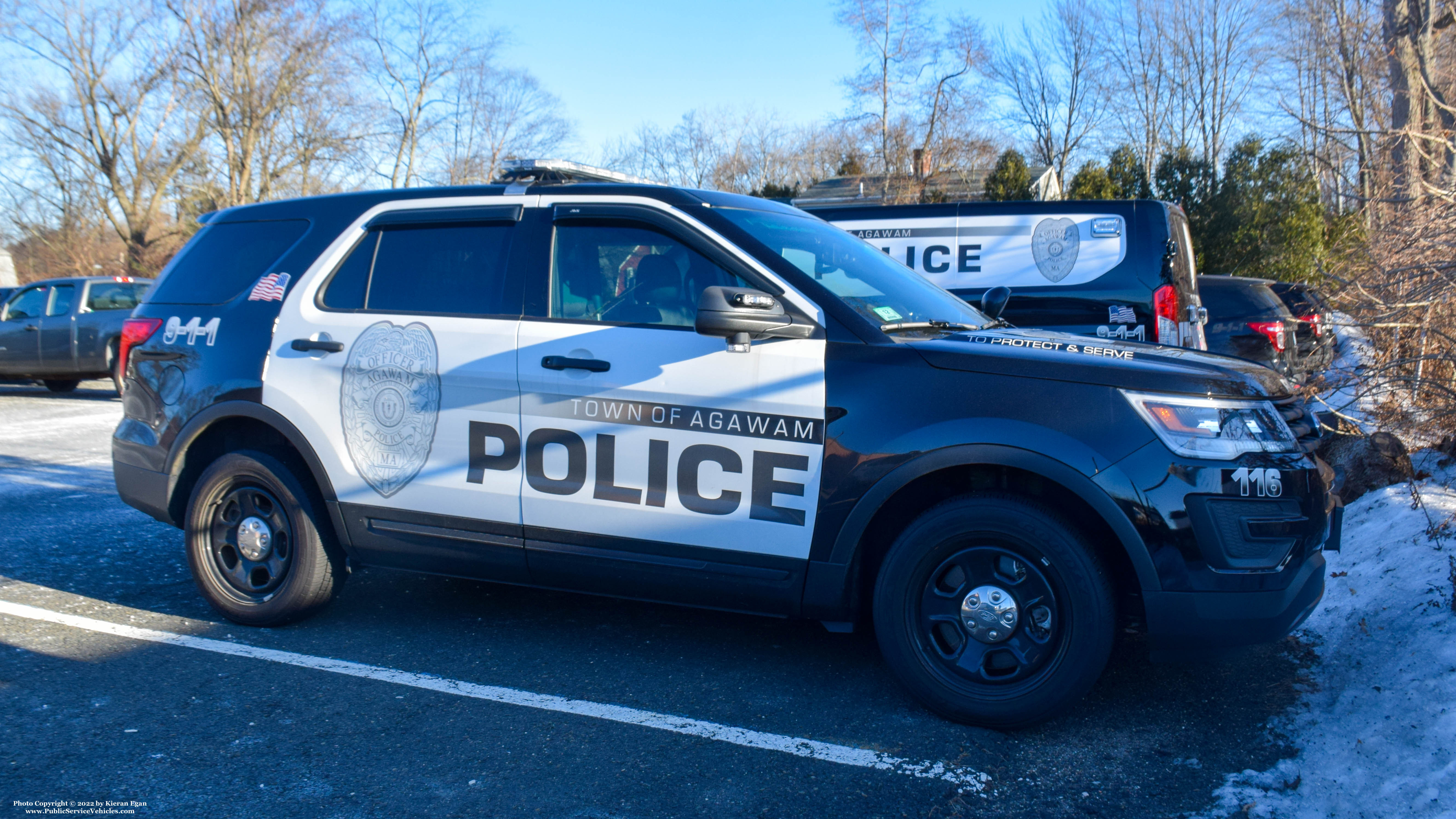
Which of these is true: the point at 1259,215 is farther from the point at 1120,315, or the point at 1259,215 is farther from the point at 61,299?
the point at 61,299

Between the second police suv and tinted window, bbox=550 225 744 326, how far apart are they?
0.01 metres

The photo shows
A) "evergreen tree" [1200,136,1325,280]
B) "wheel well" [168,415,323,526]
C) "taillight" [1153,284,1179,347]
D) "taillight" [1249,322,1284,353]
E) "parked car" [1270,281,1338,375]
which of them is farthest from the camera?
"evergreen tree" [1200,136,1325,280]

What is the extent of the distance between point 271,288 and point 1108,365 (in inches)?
141

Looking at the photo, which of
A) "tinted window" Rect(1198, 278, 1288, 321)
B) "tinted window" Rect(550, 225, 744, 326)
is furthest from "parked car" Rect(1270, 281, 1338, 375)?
"tinted window" Rect(1198, 278, 1288, 321)

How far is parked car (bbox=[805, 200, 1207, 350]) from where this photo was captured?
744 cm

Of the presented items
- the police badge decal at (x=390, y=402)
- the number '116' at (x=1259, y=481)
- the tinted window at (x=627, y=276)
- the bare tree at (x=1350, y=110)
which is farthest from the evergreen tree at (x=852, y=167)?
the number '116' at (x=1259, y=481)

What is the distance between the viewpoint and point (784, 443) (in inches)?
140

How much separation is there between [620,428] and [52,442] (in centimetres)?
898

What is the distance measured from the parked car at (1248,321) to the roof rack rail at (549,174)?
27.8 ft

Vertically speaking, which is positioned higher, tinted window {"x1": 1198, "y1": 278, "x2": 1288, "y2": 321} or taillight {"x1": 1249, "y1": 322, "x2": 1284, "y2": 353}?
tinted window {"x1": 1198, "y1": 278, "x2": 1288, "y2": 321}

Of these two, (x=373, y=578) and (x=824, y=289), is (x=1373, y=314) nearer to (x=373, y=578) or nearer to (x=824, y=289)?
(x=824, y=289)

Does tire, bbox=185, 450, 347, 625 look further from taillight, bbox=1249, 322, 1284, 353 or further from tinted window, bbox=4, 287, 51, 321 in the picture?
tinted window, bbox=4, 287, 51, 321

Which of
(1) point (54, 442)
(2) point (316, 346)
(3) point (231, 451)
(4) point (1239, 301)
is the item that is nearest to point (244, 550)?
(3) point (231, 451)

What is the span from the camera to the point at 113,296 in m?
15.2
